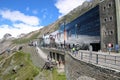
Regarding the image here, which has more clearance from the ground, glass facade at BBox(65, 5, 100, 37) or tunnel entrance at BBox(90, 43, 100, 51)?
glass facade at BBox(65, 5, 100, 37)

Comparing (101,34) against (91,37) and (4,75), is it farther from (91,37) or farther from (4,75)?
(4,75)

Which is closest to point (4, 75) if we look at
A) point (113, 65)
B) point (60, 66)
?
point (60, 66)

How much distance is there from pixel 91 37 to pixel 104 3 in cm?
763

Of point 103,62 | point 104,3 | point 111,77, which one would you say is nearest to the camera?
point 111,77

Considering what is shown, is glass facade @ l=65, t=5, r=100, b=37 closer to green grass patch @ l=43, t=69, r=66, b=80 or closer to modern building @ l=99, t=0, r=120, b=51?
modern building @ l=99, t=0, r=120, b=51

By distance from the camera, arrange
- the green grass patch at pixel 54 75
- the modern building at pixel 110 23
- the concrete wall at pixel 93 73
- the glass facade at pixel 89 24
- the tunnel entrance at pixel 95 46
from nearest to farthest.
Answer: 1. the concrete wall at pixel 93 73
2. the green grass patch at pixel 54 75
3. the modern building at pixel 110 23
4. the glass facade at pixel 89 24
5. the tunnel entrance at pixel 95 46

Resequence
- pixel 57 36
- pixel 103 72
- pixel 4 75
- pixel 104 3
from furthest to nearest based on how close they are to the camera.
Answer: pixel 57 36
pixel 4 75
pixel 104 3
pixel 103 72

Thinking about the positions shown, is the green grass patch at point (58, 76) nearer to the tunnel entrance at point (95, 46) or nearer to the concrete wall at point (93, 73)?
the tunnel entrance at point (95, 46)

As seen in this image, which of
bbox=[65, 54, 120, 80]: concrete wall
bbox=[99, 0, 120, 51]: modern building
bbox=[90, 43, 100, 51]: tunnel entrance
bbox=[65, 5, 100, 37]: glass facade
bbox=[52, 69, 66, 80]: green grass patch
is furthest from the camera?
bbox=[90, 43, 100, 51]: tunnel entrance

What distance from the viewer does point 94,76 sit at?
63.5 feet

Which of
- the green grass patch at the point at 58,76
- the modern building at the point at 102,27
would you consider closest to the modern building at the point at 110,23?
the modern building at the point at 102,27

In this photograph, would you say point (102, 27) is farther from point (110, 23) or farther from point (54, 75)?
point (54, 75)

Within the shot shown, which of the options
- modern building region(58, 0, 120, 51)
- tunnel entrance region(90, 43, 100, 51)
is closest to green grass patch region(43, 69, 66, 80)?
modern building region(58, 0, 120, 51)

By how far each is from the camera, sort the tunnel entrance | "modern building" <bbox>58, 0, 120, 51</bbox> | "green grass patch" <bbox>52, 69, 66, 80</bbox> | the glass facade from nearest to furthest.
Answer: "green grass patch" <bbox>52, 69, 66, 80</bbox>
"modern building" <bbox>58, 0, 120, 51</bbox>
the glass facade
the tunnel entrance
